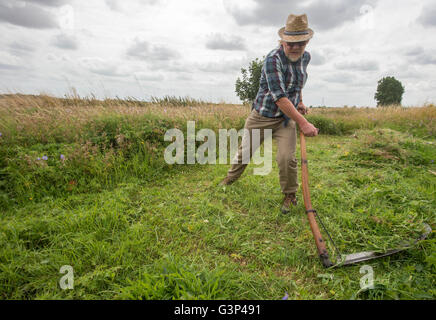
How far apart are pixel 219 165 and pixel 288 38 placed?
3.01m

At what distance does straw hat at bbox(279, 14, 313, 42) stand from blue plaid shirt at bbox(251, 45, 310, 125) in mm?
188

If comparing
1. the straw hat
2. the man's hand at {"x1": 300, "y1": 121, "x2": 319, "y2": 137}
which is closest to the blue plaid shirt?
the straw hat

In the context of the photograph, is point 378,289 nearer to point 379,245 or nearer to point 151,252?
point 379,245

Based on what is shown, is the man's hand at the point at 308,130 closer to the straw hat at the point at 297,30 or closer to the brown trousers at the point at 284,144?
the brown trousers at the point at 284,144

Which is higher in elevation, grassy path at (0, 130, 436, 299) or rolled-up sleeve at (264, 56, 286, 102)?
rolled-up sleeve at (264, 56, 286, 102)

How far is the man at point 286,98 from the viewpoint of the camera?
2535 mm

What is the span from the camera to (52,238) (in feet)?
7.61

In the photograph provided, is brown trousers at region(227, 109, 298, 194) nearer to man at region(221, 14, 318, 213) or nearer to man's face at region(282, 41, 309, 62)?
man at region(221, 14, 318, 213)

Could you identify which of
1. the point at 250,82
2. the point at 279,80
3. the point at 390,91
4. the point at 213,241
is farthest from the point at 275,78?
the point at 390,91

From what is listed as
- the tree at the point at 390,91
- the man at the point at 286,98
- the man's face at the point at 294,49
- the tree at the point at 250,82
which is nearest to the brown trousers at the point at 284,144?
the man at the point at 286,98

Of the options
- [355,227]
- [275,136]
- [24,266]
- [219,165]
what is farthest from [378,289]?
[219,165]

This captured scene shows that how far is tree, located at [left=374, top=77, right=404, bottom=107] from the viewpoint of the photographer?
32.1 metres

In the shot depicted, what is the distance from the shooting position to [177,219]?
2.78 metres

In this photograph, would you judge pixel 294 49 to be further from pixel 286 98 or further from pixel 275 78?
pixel 286 98
